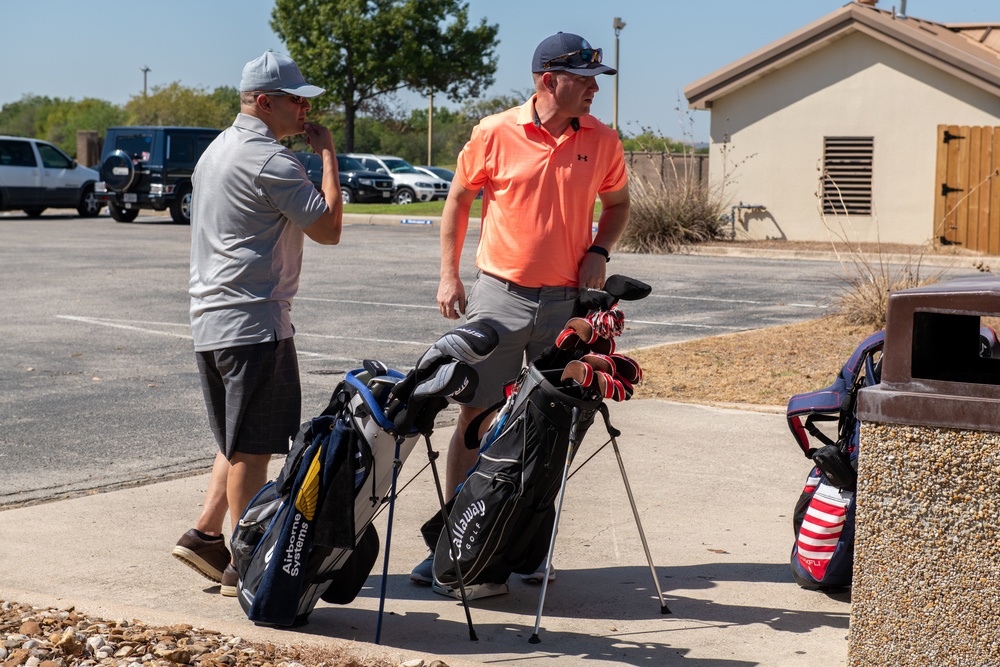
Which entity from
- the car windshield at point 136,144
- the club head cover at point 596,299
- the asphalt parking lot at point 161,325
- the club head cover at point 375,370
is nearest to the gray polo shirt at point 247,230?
the club head cover at point 375,370

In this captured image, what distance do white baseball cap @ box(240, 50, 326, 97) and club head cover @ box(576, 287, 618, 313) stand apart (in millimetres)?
1182

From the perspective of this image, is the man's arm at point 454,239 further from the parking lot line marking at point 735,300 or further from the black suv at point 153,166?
the black suv at point 153,166

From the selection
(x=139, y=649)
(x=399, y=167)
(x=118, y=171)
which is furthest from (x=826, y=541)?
(x=399, y=167)

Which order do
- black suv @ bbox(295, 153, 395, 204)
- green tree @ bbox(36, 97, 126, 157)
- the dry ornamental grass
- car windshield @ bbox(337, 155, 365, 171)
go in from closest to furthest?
the dry ornamental grass → black suv @ bbox(295, 153, 395, 204) → car windshield @ bbox(337, 155, 365, 171) → green tree @ bbox(36, 97, 126, 157)

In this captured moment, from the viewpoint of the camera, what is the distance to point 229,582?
4.38 metres

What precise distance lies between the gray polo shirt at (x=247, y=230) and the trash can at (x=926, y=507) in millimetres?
1972

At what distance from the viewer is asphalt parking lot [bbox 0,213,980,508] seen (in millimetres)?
6602

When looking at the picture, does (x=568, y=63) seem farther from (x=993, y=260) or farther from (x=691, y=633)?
(x=993, y=260)

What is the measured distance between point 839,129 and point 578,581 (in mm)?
19623

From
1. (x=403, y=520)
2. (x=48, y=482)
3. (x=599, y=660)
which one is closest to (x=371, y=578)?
(x=403, y=520)

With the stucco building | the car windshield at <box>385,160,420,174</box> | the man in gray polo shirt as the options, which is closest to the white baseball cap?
the man in gray polo shirt

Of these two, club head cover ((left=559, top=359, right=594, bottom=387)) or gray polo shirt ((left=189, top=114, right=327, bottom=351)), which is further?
gray polo shirt ((left=189, top=114, right=327, bottom=351))

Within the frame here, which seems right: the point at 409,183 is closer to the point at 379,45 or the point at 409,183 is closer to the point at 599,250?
the point at 379,45

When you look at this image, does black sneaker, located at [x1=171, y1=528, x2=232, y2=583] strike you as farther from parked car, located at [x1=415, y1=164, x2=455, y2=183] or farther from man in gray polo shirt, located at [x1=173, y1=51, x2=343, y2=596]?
parked car, located at [x1=415, y1=164, x2=455, y2=183]
